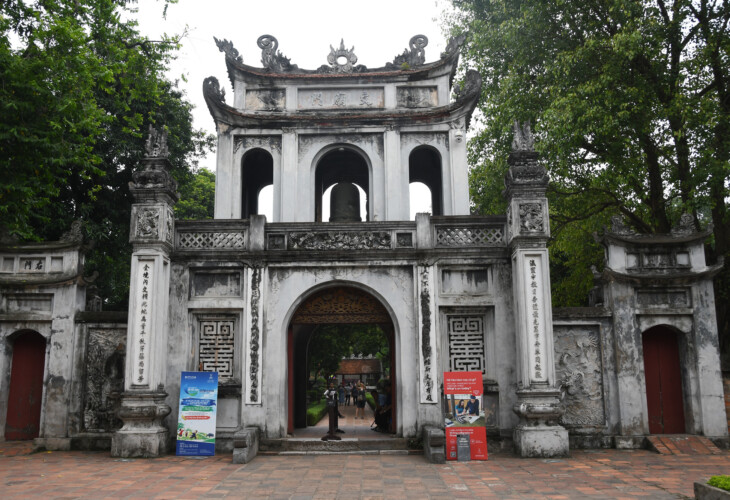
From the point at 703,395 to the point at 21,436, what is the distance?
42.4 ft

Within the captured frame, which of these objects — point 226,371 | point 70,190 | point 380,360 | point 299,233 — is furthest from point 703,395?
point 380,360

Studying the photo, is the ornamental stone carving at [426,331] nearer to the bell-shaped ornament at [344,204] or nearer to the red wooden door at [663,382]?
the bell-shaped ornament at [344,204]

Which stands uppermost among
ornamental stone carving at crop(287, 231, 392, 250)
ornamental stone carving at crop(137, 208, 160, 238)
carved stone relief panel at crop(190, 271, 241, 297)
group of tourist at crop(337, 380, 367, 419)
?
ornamental stone carving at crop(137, 208, 160, 238)

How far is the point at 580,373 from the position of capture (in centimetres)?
1141

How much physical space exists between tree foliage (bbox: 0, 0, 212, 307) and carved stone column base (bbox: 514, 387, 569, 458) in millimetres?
9974

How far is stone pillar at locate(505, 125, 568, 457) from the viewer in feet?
33.7

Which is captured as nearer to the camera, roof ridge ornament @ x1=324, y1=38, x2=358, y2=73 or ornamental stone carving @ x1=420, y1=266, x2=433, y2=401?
ornamental stone carving @ x1=420, y1=266, x2=433, y2=401

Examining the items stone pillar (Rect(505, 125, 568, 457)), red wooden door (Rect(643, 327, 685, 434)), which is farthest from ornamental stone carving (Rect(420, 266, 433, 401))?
red wooden door (Rect(643, 327, 685, 434))

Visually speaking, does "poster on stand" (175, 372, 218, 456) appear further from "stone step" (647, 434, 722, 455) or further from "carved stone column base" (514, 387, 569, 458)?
"stone step" (647, 434, 722, 455)

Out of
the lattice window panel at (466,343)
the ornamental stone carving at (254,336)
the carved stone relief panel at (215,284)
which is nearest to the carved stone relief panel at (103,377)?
the carved stone relief panel at (215,284)

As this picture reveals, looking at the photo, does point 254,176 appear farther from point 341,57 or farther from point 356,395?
point 356,395

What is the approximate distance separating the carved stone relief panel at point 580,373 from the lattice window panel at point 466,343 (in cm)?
144

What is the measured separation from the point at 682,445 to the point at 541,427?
8.51 feet

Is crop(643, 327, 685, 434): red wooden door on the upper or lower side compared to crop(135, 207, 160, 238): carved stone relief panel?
lower
